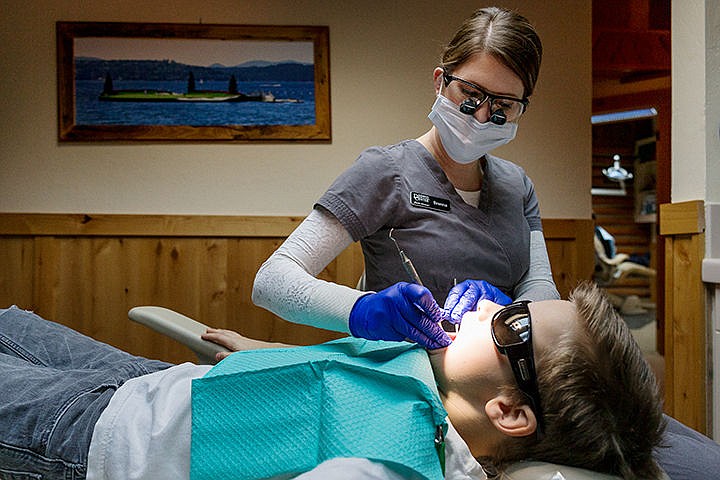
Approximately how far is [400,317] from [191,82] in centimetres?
258

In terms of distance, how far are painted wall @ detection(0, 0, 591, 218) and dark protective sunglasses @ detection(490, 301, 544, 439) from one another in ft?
7.64

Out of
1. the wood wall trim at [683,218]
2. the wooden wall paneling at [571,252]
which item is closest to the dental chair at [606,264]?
the wooden wall paneling at [571,252]

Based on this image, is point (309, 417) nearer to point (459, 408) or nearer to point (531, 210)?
point (459, 408)

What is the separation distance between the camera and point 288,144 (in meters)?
3.46

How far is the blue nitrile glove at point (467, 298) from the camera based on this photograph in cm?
141

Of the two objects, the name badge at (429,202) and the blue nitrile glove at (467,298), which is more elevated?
the name badge at (429,202)

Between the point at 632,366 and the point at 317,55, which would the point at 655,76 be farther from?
the point at 632,366

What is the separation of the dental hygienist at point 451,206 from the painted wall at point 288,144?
5.66 feet

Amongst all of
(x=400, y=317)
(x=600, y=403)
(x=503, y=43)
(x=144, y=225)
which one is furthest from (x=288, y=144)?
(x=600, y=403)

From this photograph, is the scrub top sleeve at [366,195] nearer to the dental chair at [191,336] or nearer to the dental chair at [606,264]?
the dental chair at [191,336]

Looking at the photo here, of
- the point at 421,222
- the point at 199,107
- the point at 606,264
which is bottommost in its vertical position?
the point at 606,264

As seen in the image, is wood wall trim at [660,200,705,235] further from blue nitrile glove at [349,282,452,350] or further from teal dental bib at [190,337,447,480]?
teal dental bib at [190,337,447,480]

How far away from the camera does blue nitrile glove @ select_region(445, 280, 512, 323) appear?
55.6 inches

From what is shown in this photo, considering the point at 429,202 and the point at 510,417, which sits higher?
the point at 429,202
